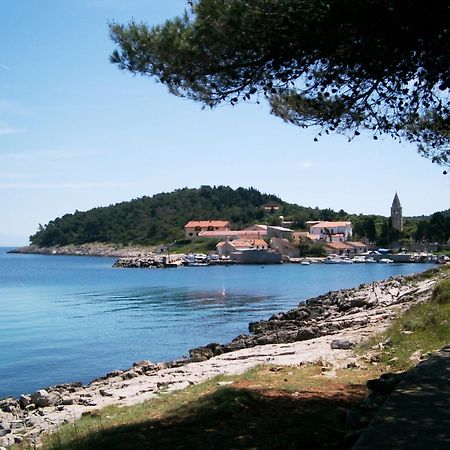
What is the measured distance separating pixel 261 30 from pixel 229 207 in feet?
630

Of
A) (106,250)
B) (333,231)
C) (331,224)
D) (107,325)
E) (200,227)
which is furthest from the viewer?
(106,250)

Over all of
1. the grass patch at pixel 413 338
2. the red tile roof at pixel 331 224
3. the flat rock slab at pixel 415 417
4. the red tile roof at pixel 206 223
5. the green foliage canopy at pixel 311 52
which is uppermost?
the red tile roof at pixel 206 223

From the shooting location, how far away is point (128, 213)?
195 meters

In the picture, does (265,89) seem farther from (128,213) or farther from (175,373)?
(128,213)

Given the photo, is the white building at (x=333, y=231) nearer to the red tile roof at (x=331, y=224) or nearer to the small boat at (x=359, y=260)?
the red tile roof at (x=331, y=224)

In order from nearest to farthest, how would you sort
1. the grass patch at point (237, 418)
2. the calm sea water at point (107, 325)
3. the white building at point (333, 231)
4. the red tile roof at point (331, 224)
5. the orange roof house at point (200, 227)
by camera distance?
the grass patch at point (237, 418) < the calm sea water at point (107, 325) < the white building at point (333, 231) < the red tile roof at point (331, 224) < the orange roof house at point (200, 227)

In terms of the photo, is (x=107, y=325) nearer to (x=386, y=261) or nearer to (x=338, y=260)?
(x=386, y=261)

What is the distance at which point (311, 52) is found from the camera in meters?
8.05

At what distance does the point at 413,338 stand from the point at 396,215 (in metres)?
134

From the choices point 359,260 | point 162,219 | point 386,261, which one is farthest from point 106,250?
point 386,261

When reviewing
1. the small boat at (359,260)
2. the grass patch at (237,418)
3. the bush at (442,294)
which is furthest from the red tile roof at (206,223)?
the grass patch at (237,418)

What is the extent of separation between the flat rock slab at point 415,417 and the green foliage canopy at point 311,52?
12.9 feet

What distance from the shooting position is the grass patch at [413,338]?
10758 millimetres

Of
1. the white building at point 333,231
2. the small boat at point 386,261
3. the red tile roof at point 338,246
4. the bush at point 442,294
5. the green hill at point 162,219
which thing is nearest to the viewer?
the bush at point 442,294
